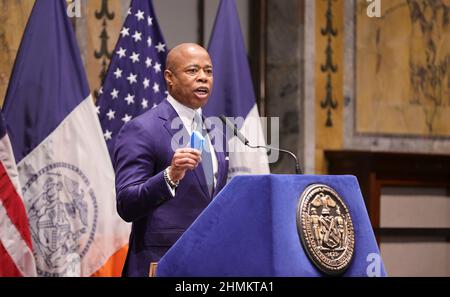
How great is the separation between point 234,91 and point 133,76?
2.45 ft

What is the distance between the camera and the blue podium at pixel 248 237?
271cm

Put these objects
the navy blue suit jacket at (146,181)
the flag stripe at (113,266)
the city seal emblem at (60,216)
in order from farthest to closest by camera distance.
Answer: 1. the flag stripe at (113,266)
2. the city seal emblem at (60,216)
3. the navy blue suit jacket at (146,181)

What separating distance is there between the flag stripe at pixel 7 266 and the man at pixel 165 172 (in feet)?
5.60

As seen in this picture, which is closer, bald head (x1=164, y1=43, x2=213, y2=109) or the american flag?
bald head (x1=164, y1=43, x2=213, y2=109)

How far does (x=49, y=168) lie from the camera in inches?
208

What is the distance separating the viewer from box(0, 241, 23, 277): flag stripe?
16.1ft

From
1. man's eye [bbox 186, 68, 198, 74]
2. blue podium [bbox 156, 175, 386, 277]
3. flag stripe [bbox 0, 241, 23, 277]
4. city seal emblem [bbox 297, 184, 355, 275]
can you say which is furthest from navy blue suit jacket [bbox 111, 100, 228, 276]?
flag stripe [bbox 0, 241, 23, 277]

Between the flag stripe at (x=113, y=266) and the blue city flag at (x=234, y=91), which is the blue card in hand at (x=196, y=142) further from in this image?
the blue city flag at (x=234, y=91)

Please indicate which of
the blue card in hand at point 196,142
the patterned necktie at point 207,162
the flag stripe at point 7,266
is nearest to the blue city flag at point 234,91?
the flag stripe at point 7,266

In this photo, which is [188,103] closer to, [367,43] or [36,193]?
[36,193]

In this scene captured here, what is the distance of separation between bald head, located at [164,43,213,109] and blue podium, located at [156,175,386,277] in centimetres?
79

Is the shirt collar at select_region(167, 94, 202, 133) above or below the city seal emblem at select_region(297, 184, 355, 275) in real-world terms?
above

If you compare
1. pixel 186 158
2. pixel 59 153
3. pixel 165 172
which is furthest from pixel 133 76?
pixel 186 158

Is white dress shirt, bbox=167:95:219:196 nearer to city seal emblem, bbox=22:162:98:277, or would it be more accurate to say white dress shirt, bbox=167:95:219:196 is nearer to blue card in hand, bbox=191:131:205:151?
blue card in hand, bbox=191:131:205:151
